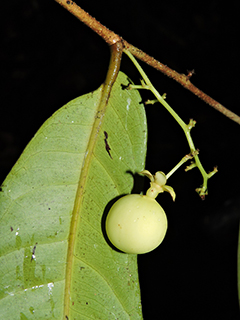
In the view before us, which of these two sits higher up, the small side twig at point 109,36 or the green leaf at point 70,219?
the small side twig at point 109,36

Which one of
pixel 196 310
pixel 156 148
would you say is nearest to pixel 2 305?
pixel 156 148

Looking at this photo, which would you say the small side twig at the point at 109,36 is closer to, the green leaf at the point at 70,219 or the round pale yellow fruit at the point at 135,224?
the green leaf at the point at 70,219

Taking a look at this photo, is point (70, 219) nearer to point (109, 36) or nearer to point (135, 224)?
point (135, 224)

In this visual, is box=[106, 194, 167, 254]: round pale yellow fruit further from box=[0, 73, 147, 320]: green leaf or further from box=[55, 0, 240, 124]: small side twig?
box=[55, 0, 240, 124]: small side twig

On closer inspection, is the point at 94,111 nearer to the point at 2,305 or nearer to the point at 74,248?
the point at 74,248

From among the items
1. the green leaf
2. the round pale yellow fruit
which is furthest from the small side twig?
the round pale yellow fruit

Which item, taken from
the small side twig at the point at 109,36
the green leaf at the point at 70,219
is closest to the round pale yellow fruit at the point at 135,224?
the green leaf at the point at 70,219
